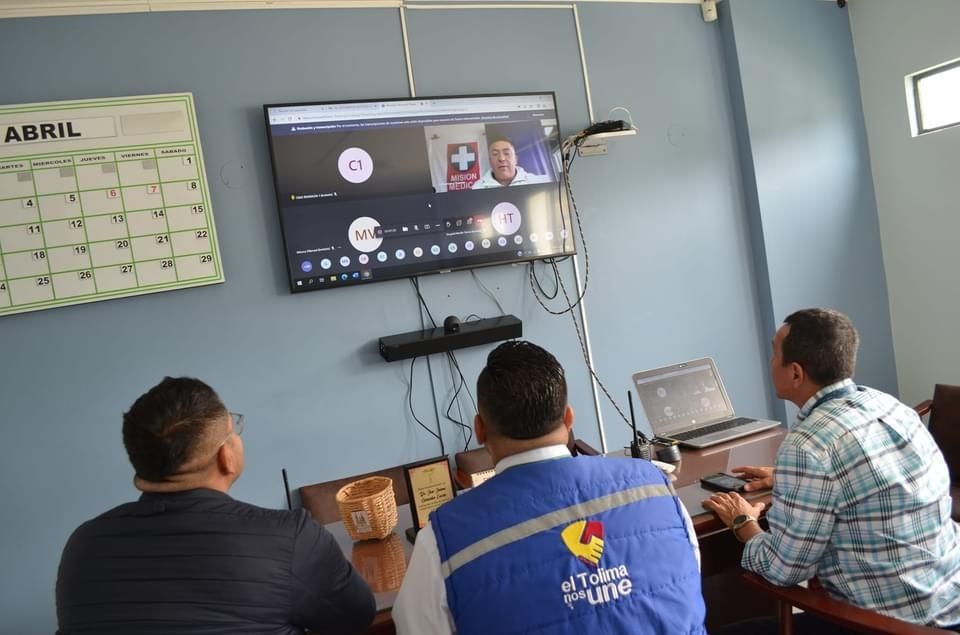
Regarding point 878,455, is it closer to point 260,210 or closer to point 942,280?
point 260,210

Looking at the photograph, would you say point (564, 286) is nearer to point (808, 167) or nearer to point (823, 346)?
point (808, 167)

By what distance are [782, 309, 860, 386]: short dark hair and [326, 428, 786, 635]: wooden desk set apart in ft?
1.47

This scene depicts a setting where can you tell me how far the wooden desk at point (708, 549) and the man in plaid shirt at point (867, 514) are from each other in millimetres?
289

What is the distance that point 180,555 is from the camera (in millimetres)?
1159

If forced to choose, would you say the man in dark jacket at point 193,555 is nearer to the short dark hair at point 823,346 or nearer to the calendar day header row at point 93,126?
the short dark hair at point 823,346

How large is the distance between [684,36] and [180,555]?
3.62 meters

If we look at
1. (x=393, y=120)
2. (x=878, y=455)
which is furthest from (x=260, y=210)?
(x=878, y=455)

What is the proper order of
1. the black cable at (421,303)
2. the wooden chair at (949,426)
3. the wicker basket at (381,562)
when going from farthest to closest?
the black cable at (421,303) < the wooden chair at (949,426) < the wicker basket at (381,562)

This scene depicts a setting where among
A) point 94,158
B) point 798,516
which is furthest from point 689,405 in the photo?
point 94,158

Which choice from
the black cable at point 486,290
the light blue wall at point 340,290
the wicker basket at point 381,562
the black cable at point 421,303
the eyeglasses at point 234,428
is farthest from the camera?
the black cable at point 486,290

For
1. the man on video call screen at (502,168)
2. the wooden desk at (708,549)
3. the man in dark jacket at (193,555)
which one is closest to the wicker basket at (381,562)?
the wooden desk at (708,549)

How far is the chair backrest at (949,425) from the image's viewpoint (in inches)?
101

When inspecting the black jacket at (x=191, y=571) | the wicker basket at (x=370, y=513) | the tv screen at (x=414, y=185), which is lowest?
the wicker basket at (x=370, y=513)

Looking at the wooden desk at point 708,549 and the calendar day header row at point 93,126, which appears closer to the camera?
the wooden desk at point 708,549
